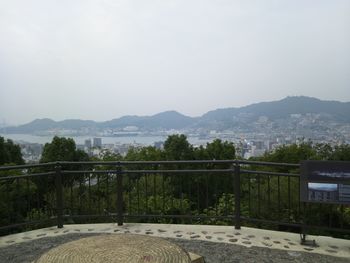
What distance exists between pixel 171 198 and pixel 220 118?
36.4m

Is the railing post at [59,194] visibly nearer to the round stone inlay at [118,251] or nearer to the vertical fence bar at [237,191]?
the round stone inlay at [118,251]

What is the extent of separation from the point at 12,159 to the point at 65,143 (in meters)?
3.46

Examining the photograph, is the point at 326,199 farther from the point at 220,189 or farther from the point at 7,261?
the point at 220,189

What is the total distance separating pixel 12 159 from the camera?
2170 centimetres

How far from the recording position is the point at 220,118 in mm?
44250

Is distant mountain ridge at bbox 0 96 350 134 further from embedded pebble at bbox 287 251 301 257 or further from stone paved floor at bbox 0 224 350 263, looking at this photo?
embedded pebble at bbox 287 251 301 257

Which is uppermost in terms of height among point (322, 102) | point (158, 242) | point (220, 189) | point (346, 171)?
point (322, 102)

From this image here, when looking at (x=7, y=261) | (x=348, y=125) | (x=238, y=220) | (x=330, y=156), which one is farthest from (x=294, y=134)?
(x=7, y=261)

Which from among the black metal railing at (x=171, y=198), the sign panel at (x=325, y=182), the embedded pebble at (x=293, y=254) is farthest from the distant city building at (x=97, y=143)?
the embedded pebble at (x=293, y=254)

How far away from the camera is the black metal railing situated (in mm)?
A: 6668

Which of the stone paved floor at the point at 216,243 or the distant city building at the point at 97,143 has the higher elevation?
the distant city building at the point at 97,143

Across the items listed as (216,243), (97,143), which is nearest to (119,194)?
(216,243)

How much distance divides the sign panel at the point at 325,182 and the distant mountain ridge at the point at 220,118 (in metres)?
28.3

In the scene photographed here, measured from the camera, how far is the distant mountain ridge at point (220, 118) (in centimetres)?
3756
